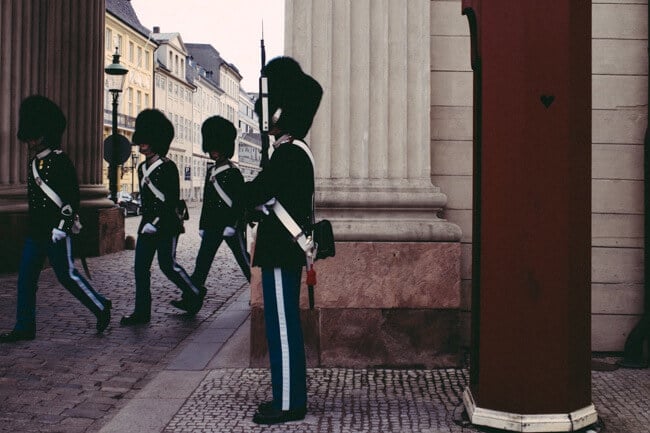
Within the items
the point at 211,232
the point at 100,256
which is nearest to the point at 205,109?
the point at 100,256

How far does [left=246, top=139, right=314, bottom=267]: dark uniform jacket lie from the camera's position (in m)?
4.25

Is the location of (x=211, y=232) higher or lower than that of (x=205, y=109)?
lower

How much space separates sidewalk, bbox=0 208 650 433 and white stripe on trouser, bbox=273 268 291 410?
6.2 inches

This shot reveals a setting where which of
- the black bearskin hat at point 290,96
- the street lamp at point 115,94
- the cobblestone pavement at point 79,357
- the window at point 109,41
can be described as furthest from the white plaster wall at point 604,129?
the window at point 109,41

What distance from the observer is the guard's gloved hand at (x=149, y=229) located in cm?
744

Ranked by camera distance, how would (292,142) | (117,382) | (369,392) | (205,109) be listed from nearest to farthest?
(292,142)
(369,392)
(117,382)
(205,109)

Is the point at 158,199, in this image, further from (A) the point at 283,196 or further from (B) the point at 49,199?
(A) the point at 283,196

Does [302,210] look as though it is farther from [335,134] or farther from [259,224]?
[335,134]

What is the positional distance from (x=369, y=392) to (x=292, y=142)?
1578mm

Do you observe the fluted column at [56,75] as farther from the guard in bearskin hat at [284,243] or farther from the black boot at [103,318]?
the guard in bearskin hat at [284,243]

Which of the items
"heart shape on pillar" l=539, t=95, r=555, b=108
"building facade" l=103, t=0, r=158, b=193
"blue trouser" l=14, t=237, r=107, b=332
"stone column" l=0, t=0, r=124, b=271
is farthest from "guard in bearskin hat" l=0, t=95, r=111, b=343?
"building facade" l=103, t=0, r=158, b=193

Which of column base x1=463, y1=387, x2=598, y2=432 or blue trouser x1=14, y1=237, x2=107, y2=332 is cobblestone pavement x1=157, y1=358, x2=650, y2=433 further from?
blue trouser x1=14, y1=237, x2=107, y2=332

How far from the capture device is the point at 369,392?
16.0 ft

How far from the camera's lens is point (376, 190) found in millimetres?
5719
